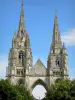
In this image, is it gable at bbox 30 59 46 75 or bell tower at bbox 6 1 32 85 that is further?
gable at bbox 30 59 46 75

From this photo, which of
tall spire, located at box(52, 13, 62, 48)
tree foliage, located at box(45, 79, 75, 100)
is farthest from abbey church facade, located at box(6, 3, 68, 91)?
tree foliage, located at box(45, 79, 75, 100)

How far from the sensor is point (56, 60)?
97250mm

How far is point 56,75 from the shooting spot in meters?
94.9

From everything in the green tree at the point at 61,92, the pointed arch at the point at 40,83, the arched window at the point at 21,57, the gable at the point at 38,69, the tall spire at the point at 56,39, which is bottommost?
the green tree at the point at 61,92

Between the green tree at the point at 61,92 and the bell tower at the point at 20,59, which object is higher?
the bell tower at the point at 20,59

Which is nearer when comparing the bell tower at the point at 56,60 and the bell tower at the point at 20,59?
the bell tower at the point at 20,59

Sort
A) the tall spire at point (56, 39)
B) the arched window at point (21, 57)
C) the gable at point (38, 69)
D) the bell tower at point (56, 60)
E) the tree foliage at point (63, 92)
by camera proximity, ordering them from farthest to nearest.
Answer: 1. the tall spire at point (56, 39)
2. the gable at point (38, 69)
3. the arched window at point (21, 57)
4. the bell tower at point (56, 60)
5. the tree foliage at point (63, 92)

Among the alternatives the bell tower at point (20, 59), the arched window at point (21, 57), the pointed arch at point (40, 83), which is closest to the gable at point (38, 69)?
the bell tower at point (20, 59)

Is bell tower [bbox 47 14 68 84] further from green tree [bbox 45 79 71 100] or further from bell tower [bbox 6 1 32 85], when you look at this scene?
green tree [bbox 45 79 71 100]

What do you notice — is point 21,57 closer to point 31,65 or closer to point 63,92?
point 31,65

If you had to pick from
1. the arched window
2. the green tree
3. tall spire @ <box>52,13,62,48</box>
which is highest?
tall spire @ <box>52,13,62,48</box>

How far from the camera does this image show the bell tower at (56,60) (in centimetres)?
9481

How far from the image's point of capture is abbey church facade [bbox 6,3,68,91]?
9444 cm

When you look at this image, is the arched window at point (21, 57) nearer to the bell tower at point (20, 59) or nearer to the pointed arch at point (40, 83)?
the bell tower at point (20, 59)
